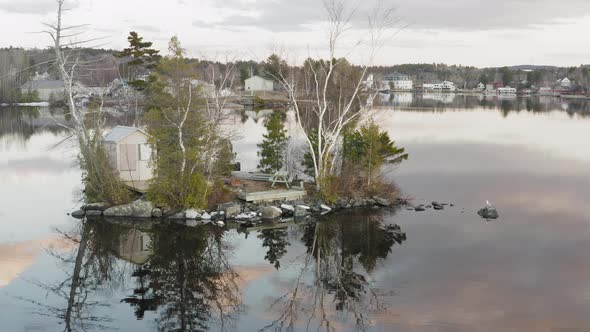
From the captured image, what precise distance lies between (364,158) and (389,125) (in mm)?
34478

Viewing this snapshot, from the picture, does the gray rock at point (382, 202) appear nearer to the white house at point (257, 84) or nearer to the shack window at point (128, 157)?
the shack window at point (128, 157)

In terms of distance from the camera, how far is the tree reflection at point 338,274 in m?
12.8

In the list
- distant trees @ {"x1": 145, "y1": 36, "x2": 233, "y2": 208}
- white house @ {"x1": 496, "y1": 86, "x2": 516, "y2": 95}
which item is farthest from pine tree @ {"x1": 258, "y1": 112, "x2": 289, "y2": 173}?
white house @ {"x1": 496, "y1": 86, "x2": 516, "y2": 95}

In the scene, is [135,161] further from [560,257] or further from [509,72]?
[509,72]

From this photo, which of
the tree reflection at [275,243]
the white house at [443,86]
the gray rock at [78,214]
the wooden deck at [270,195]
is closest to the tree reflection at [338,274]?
the tree reflection at [275,243]

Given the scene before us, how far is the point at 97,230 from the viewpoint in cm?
1958

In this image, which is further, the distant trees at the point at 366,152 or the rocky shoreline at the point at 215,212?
A: the distant trees at the point at 366,152

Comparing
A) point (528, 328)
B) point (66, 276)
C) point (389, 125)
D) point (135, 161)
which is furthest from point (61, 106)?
point (528, 328)

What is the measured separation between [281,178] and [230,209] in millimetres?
4206

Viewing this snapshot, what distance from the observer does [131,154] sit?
→ 23.9 m

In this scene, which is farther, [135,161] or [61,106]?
[61,106]

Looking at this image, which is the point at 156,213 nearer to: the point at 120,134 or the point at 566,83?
the point at 120,134

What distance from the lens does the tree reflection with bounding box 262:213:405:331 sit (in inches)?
504

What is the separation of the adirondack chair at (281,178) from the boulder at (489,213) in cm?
777
